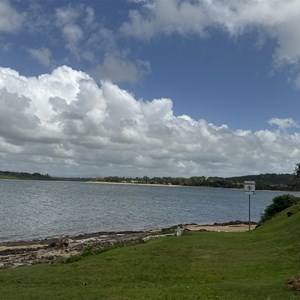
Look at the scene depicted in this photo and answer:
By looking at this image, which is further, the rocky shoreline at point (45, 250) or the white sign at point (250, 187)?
the white sign at point (250, 187)

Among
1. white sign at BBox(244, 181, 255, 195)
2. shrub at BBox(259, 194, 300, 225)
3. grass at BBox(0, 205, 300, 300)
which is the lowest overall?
grass at BBox(0, 205, 300, 300)

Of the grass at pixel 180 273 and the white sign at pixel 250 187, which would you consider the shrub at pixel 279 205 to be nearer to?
the white sign at pixel 250 187

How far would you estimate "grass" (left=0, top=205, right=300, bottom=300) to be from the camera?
16.0 metres

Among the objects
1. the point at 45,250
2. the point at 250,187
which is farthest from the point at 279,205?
the point at 45,250

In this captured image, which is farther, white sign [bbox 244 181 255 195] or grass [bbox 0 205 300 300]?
white sign [bbox 244 181 255 195]

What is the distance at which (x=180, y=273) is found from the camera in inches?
810

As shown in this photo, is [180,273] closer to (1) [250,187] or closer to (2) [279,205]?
(1) [250,187]

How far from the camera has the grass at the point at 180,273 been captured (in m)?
16.0

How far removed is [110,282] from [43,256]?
1896 centimetres

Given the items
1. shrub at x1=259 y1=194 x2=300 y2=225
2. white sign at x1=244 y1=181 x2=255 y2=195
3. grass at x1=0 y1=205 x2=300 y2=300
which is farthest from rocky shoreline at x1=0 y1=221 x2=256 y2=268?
shrub at x1=259 y1=194 x2=300 y2=225

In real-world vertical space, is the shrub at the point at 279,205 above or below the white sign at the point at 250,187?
below

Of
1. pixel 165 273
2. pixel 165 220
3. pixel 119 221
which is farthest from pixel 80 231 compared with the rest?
pixel 165 273

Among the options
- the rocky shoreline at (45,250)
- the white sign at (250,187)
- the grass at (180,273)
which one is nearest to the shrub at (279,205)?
the white sign at (250,187)

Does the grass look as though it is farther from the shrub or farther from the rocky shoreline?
the shrub
